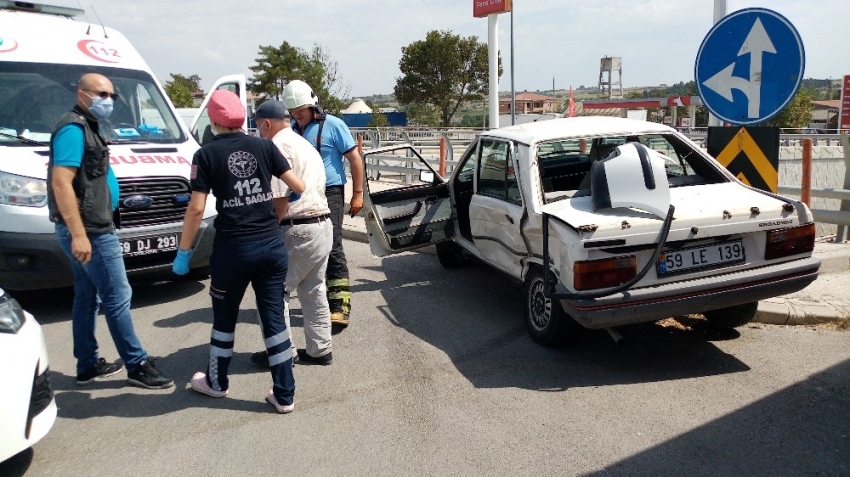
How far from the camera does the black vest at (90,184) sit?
4266mm

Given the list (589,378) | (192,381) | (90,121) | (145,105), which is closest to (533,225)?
(589,378)

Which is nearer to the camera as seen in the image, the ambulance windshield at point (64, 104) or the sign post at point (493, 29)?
the ambulance windshield at point (64, 104)

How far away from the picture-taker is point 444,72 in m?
50.8

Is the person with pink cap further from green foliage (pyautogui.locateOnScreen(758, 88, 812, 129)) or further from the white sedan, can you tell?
green foliage (pyautogui.locateOnScreen(758, 88, 812, 129))

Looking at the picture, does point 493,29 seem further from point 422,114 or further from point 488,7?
point 422,114

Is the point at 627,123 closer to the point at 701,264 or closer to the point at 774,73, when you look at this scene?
the point at 774,73

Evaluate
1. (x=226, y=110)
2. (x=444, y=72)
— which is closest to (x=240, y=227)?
(x=226, y=110)

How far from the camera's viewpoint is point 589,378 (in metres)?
4.63

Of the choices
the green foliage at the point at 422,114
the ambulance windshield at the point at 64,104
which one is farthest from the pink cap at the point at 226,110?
the green foliage at the point at 422,114

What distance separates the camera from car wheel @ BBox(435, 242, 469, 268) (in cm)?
770

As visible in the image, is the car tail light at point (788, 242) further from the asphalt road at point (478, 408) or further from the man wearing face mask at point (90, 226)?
the man wearing face mask at point (90, 226)

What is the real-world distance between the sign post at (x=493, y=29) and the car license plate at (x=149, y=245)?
591 inches

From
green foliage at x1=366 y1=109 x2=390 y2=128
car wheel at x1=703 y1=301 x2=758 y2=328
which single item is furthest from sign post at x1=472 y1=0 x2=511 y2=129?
green foliage at x1=366 y1=109 x2=390 y2=128

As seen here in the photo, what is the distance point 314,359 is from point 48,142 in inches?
135
